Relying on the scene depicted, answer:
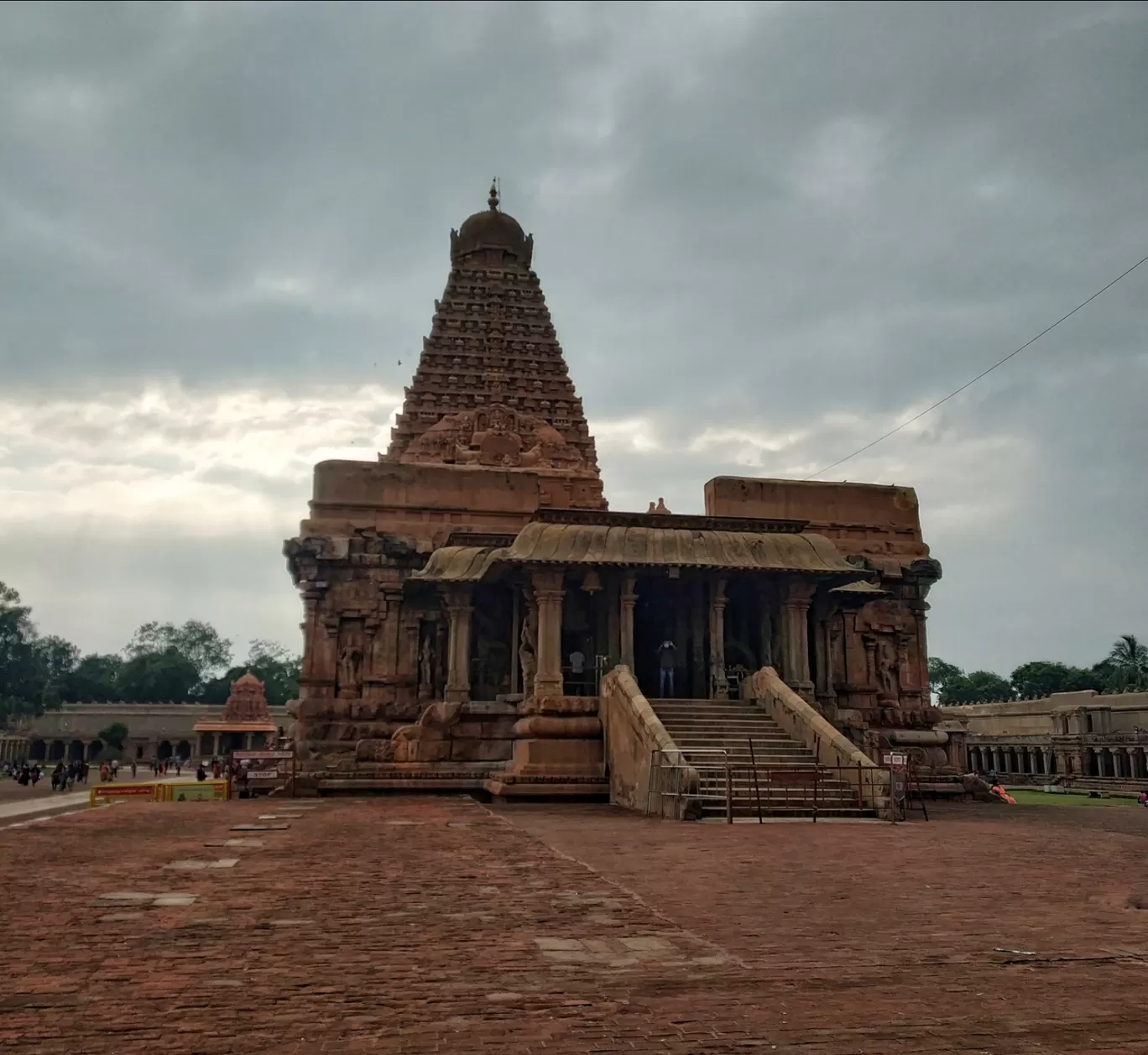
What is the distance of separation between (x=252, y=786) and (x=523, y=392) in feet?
87.7

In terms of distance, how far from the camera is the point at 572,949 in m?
6.02

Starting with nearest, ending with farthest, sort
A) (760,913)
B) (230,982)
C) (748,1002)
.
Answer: (748,1002) < (230,982) < (760,913)

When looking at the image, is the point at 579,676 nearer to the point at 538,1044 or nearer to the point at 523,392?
the point at 538,1044

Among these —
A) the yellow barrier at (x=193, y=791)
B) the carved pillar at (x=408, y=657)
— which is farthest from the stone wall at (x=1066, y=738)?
the yellow barrier at (x=193, y=791)

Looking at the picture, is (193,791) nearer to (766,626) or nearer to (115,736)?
(766,626)

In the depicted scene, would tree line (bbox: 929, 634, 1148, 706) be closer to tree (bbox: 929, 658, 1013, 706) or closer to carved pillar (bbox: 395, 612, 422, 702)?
tree (bbox: 929, 658, 1013, 706)

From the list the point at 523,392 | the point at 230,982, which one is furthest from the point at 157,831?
the point at 523,392

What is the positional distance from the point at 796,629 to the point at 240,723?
195 ft

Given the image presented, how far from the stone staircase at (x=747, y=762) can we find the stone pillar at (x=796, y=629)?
1.99 m

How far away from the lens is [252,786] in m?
23.1

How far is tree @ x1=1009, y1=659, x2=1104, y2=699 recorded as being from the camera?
93.5 m

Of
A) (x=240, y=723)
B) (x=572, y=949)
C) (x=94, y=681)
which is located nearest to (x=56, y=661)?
(x=94, y=681)

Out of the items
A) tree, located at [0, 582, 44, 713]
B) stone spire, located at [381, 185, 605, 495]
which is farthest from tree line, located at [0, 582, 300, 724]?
stone spire, located at [381, 185, 605, 495]

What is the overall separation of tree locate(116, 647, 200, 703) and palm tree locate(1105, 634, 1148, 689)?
9283cm
